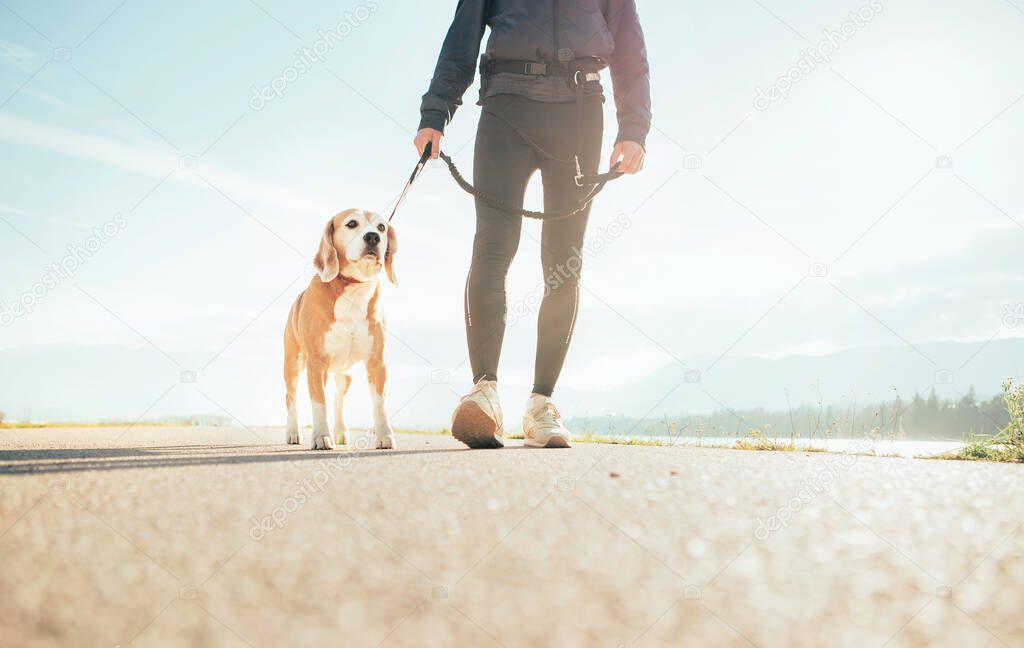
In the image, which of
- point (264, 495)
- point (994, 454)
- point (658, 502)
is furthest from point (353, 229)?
point (994, 454)

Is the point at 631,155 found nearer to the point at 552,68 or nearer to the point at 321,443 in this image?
the point at 552,68

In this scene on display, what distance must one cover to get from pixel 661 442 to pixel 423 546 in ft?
13.0

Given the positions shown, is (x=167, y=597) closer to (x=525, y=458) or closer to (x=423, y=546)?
(x=423, y=546)

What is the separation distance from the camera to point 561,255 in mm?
3543

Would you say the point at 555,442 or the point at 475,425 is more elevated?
the point at 475,425

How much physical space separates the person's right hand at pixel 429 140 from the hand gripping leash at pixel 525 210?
15mm

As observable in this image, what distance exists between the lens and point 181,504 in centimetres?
121

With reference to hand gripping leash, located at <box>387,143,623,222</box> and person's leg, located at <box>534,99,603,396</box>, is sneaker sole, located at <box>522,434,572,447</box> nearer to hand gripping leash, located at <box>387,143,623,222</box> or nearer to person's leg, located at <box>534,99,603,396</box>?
person's leg, located at <box>534,99,603,396</box>

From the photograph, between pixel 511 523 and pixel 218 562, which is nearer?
pixel 218 562

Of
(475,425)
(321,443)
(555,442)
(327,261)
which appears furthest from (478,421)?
(327,261)

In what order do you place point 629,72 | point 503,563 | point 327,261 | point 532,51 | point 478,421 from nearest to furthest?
point 503,563 → point 478,421 → point 532,51 → point 327,261 → point 629,72

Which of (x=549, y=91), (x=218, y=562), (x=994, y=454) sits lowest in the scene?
(x=994, y=454)

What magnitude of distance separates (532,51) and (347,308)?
1528 millimetres

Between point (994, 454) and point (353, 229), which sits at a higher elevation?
point (353, 229)
